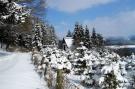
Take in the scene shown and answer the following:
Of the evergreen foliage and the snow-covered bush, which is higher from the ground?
the snow-covered bush

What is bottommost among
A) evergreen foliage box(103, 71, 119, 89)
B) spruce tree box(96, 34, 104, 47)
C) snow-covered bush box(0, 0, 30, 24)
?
spruce tree box(96, 34, 104, 47)

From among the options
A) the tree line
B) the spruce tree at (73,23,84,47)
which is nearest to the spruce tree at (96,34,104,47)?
the spruce tree at (73,23,84,47)

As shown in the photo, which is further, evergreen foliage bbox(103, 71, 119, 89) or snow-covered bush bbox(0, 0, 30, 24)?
snow-covered bush bbox(0, 0, 30, 24)

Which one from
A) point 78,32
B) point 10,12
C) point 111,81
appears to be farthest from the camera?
point 78,32

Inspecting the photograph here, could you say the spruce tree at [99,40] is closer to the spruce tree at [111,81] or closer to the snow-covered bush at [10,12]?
the snow-covered bush at [10,12]

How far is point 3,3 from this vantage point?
31.4m

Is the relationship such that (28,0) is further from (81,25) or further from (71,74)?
(81,25)

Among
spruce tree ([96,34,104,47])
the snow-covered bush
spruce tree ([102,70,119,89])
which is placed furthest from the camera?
spruce tree ([96,34,104,47])

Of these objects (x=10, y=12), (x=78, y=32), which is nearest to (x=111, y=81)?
(x=10, y=12)

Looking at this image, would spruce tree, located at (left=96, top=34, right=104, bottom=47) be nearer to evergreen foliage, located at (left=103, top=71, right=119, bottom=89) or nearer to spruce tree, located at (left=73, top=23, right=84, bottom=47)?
spruce tree, located at (left=73, top=23, right=84, bottom=47)

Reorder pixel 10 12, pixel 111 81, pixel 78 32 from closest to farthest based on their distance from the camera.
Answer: pixel 111 81
pixel 10 12
pixel 78 32

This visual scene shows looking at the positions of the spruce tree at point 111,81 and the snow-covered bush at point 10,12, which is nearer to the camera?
the spruce tree at point 111,81

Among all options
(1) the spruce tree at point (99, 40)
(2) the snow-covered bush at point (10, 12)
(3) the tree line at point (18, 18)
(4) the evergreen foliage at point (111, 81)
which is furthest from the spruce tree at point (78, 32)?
(4) the evergreen foliage at point (111, 81)

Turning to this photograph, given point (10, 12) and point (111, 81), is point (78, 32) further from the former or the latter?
point (111, 81)
